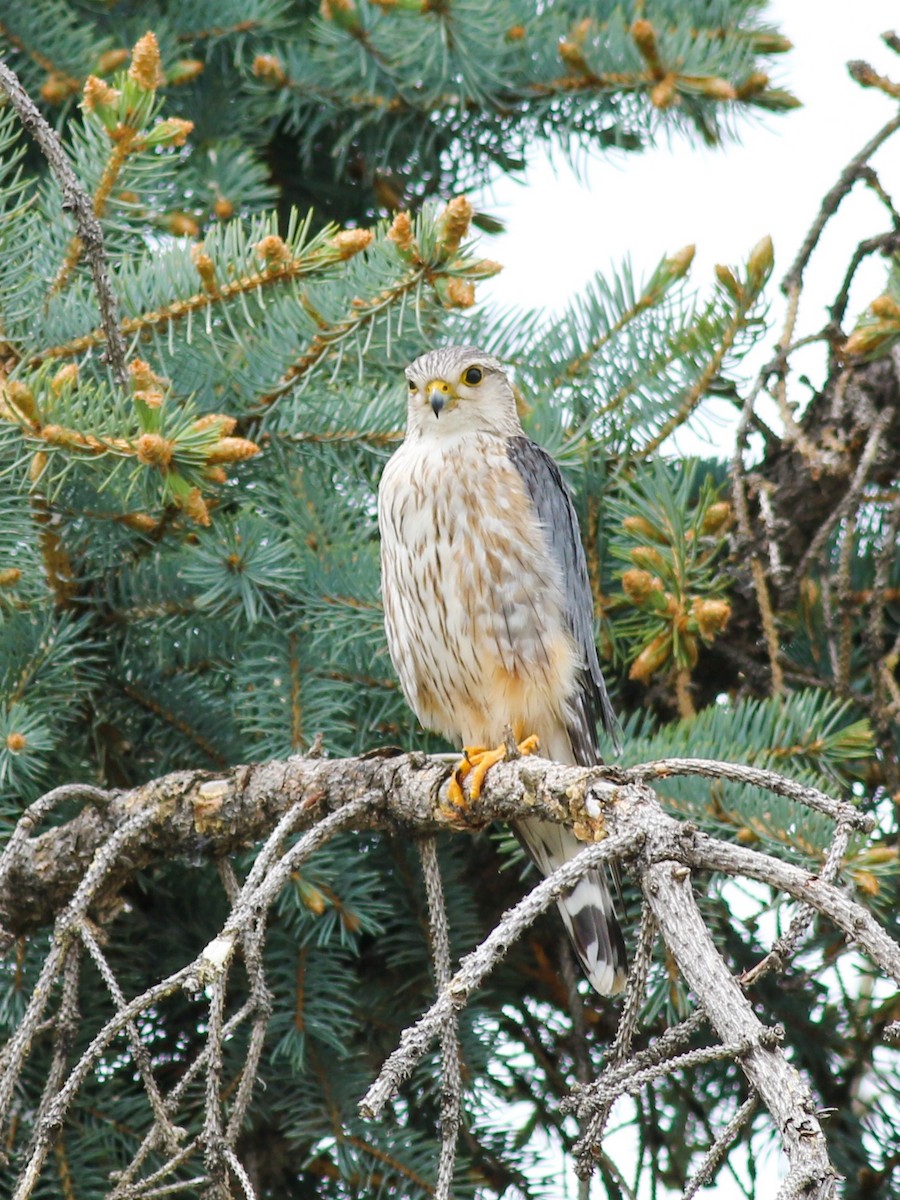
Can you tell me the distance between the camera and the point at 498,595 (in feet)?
9.78

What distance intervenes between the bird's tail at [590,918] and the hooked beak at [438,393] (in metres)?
1.02

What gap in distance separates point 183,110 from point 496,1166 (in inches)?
95.5

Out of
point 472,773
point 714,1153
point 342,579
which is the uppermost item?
point 342,579

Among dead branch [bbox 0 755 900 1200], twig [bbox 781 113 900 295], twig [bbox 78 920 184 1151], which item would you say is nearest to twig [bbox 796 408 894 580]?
twig [bbox 781 113 900 295]

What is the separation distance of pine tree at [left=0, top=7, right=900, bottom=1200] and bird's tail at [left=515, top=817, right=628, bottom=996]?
0.08m

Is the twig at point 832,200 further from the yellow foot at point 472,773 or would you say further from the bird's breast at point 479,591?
the yellow foot at point 472,773

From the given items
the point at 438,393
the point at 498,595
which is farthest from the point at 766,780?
the point at 438,393

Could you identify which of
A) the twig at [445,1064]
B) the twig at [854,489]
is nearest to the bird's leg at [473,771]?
the twig at [445,1064]

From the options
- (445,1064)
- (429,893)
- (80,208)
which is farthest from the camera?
(80,208)

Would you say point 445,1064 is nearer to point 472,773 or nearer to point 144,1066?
point 144,1066

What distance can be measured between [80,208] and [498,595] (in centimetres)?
133

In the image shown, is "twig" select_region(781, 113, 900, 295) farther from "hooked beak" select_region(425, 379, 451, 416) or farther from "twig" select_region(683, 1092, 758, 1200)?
"twig" select_region(683, 1092, 758, 1200)

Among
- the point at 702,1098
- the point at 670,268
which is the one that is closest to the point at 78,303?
the point at 670,268

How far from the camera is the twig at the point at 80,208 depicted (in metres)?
1.90
